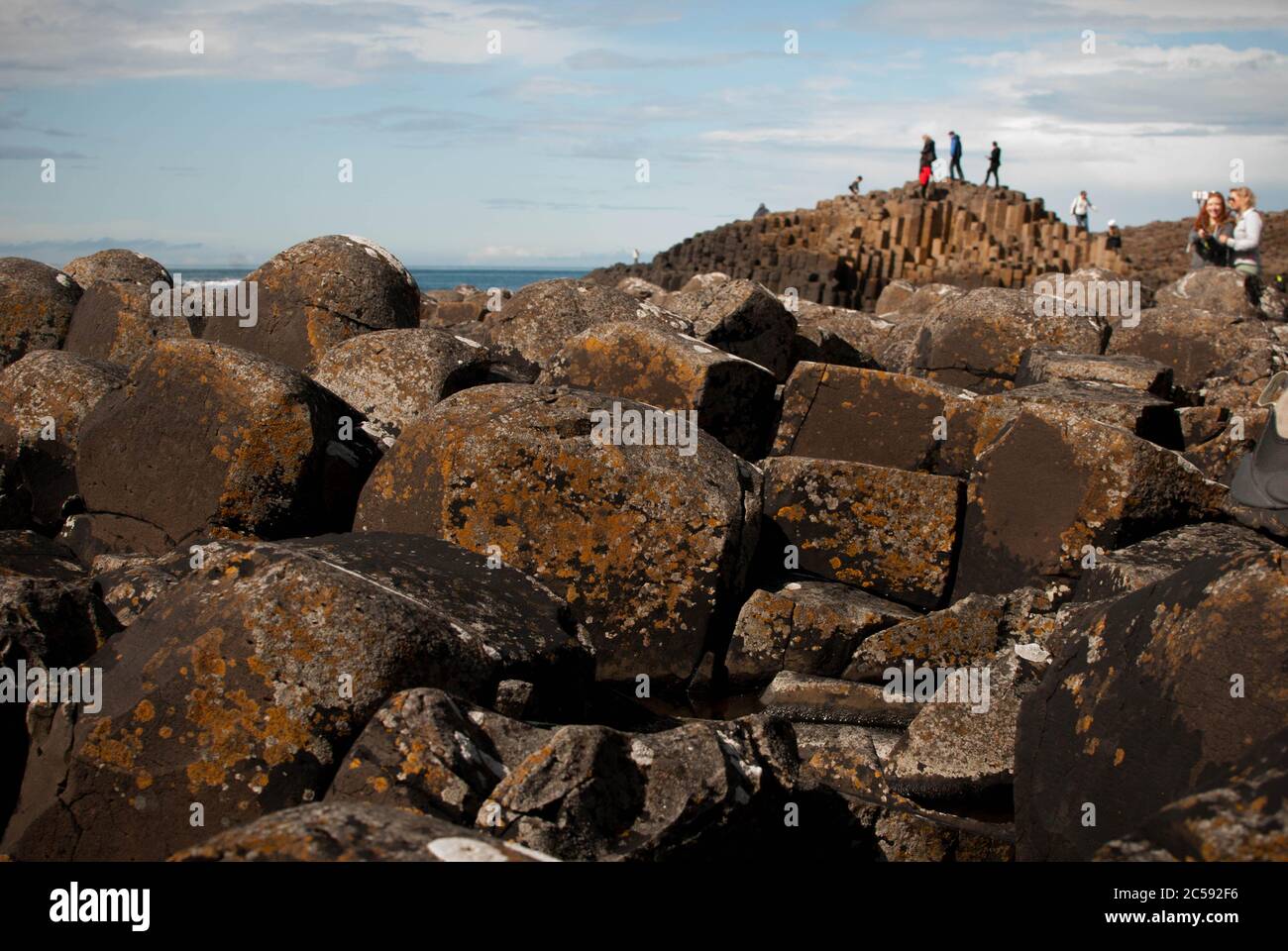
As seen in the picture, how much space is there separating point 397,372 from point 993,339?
519cm

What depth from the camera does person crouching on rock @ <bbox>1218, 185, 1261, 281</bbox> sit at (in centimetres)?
1560

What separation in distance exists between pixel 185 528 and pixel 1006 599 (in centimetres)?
474

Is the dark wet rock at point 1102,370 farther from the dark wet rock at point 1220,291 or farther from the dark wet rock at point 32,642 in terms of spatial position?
the dark wet rock at point 32,642

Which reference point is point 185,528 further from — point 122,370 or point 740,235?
point 740,235

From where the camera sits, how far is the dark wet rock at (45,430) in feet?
A: 26.7

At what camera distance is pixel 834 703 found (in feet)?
23.3

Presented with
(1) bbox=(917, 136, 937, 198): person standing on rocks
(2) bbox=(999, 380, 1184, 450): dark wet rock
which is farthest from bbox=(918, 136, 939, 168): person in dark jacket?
(2) bbox=(999, 380, 1184, 450): dark wet rock

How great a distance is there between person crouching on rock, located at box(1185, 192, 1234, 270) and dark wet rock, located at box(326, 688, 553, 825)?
49.7ft

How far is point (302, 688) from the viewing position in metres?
4.46

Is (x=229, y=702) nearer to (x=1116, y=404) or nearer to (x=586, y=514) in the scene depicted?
(x=586, y=514)

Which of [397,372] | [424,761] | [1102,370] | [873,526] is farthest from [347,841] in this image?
[1102,370]

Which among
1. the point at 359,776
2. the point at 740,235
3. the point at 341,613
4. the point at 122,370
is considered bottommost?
the point at 359,776
